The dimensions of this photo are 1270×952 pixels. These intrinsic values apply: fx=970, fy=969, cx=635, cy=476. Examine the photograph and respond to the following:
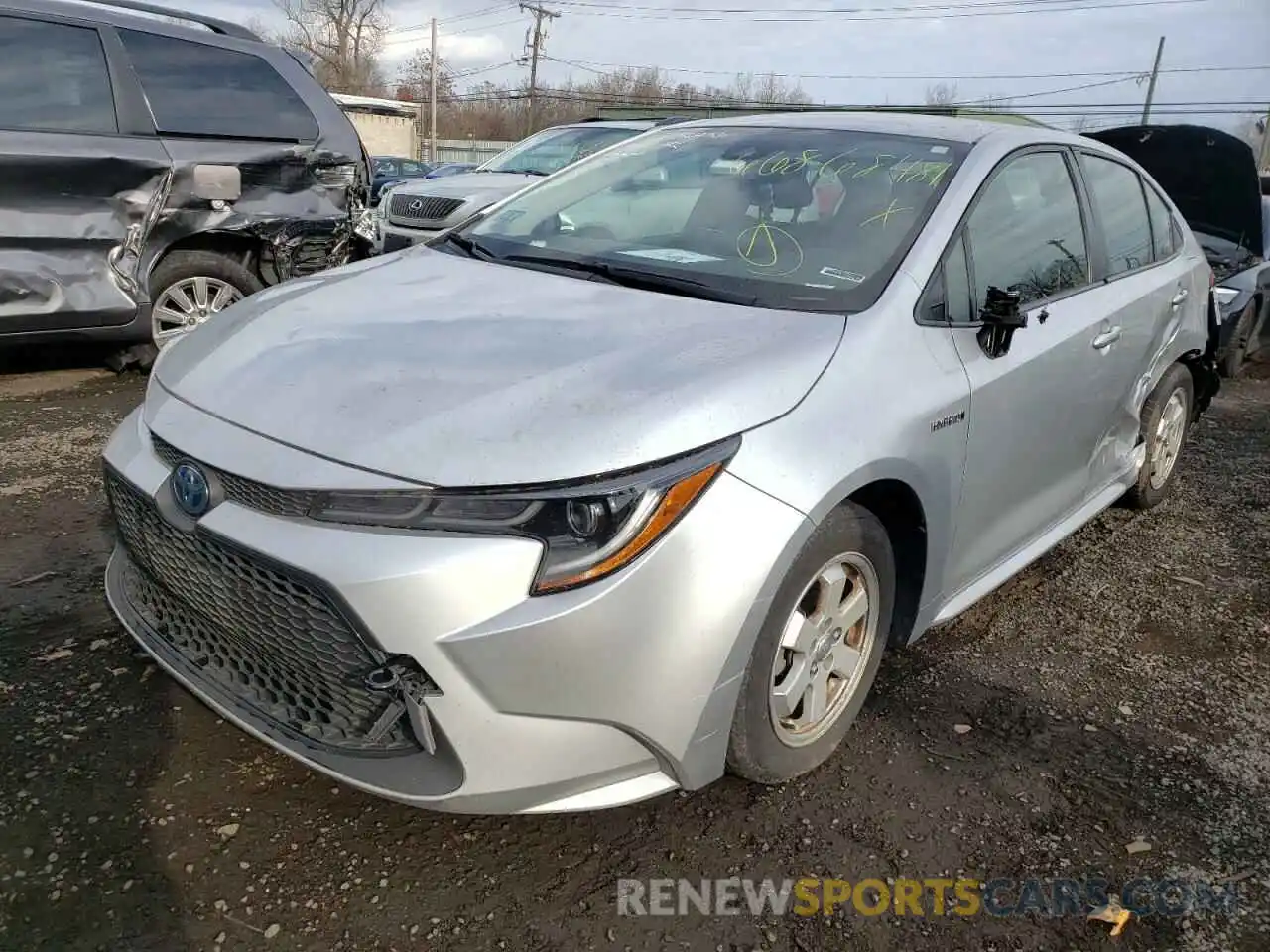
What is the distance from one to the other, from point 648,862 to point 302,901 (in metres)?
0.74

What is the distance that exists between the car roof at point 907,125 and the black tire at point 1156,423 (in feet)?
3.76

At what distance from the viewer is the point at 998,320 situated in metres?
2.57

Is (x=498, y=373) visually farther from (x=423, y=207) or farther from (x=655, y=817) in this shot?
(x=423, y=207)

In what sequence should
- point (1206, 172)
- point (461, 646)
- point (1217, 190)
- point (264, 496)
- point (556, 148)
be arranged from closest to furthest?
point (461, 646)
point (264, 496)
point (1206, 172)
point (1217, 190)
point (556, 148)

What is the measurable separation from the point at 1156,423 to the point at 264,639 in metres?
3.70

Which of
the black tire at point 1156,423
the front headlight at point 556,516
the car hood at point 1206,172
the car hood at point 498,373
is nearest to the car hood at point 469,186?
the car hood at point 1206,172

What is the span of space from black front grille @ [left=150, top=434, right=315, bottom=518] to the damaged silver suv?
3.70 metres

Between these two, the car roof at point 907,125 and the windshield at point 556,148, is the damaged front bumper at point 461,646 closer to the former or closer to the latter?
the car roof at point 907,125

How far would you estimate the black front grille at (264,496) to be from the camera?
1887 millimetres

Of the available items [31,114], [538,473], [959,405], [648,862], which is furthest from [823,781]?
[31,114]

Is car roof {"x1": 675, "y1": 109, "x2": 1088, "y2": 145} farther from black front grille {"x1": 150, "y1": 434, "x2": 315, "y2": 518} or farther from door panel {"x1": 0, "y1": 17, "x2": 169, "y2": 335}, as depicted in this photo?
door panel {"x1": 0, "y1": 17, "x2": 169, "y2": 335}

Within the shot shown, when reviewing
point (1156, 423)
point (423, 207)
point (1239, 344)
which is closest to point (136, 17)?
point (423, 207)

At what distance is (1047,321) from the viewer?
118 inches

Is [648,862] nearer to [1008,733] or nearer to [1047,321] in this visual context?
[1008,733]
